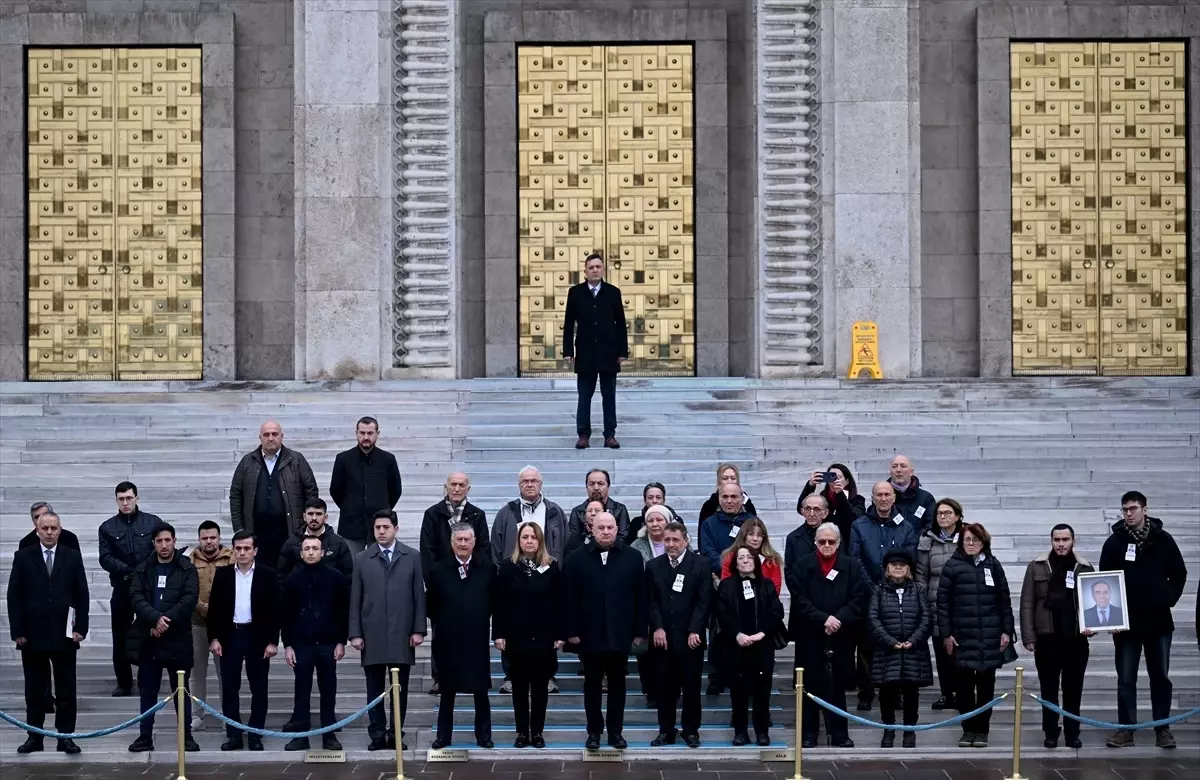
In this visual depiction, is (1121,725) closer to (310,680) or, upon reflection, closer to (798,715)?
(798,715)

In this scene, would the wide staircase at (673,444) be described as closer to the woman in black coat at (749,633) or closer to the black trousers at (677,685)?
the woman in black coat at (749,633)

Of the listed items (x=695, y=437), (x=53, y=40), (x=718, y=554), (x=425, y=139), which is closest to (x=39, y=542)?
(x=718, y=554)

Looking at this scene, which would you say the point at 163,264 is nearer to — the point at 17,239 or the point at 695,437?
the point at 17,239

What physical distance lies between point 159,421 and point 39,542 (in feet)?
20.8

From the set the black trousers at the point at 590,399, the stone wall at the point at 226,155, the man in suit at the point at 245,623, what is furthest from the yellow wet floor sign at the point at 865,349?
the man in suit at the point at 245,623

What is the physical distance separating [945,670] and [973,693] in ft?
1.42

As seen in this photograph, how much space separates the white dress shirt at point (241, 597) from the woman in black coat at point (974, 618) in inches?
209

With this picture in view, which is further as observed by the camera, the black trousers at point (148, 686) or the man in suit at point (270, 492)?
the man in suit at point (270, 492)

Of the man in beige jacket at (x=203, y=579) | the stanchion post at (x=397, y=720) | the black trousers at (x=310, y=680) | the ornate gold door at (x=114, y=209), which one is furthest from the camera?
the ornate gold door at (x=114, y=209)

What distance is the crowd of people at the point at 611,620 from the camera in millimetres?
13945

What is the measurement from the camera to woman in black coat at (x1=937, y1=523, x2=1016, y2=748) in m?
14.0

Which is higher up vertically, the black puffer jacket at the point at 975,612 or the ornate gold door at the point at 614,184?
the ornate gold door at the point at 614,184

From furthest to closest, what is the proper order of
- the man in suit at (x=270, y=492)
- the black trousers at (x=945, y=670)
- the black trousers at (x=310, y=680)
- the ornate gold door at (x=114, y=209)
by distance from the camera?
the ornate gold door at (x=114, y=209), the man in suit at (x=270, y=492), the black trousers at (x=945, y=670), the black trousers at (x=310, y=680)

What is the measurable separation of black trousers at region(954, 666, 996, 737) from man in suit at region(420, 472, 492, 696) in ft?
12.6
